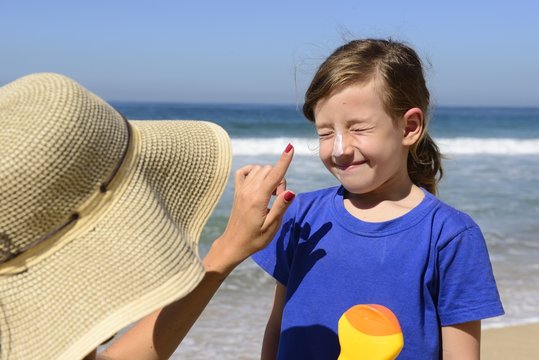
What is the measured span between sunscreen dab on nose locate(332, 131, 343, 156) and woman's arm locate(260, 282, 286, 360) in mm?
416

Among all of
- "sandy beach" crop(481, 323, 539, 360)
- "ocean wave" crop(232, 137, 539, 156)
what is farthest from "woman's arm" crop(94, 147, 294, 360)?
"ocean wave" crop(232, 137, 539, 156)

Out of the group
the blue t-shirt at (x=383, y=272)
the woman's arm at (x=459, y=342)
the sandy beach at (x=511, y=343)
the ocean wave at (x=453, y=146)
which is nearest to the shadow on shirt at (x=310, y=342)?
the blue t-shirt at (x=383, y=272)

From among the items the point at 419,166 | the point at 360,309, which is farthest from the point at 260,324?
the point at 360,309

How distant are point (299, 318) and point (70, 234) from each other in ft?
2.44

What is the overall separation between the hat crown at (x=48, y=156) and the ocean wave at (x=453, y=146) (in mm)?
13954

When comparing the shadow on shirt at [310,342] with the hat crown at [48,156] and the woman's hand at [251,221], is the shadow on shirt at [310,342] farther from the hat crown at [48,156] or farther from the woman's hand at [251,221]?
the hat crown at [48,156]

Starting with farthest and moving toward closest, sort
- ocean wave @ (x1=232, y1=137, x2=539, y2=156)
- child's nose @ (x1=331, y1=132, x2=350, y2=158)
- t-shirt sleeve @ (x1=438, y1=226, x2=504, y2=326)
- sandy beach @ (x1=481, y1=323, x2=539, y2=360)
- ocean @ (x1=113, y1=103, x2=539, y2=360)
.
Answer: ocean wave @ (x1=232, y1=137, x2=539, y2=156) → ocean @ (x1=113, y1=103, x2=539, y2=360) → sandy beach @ (x1=481, y1=323, x2=539, y2=360) → child's nose @ (x1=331, y1=132, x2=350, y2=158) → t-shirt sleeve @ (x1=438, y1=226, x2=504, y2=326)

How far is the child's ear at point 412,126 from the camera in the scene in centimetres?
191

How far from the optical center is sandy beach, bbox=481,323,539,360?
3873 millimetres

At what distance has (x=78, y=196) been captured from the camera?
1.26m

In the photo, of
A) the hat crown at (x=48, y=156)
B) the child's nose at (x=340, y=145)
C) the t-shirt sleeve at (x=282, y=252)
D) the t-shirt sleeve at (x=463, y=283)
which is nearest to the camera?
the hat crown at (x=48, y=156)

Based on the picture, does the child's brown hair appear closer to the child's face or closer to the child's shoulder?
the child's face

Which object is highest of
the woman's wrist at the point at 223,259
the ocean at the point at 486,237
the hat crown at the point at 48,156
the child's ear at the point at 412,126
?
the hat crown at the point at 48,156

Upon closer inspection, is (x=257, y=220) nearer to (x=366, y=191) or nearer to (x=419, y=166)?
(x=366, y=191)
